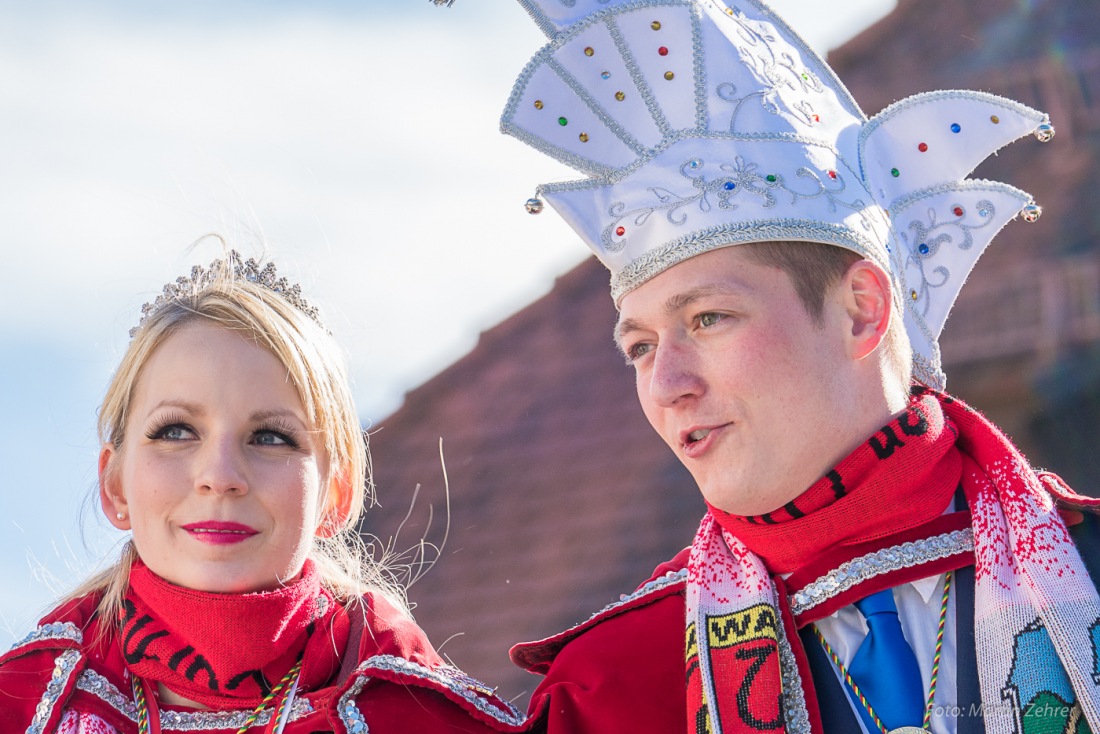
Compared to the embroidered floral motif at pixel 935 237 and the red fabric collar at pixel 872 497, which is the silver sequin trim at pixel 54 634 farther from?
the embroidered floral motif at pixel 935 237

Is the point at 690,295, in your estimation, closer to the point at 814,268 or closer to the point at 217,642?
the point at 814,268

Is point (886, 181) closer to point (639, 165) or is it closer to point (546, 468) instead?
point (639, 165)

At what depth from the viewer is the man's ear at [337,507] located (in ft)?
9.23

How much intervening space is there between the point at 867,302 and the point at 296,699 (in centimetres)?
131

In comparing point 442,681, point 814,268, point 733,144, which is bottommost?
point 442,681

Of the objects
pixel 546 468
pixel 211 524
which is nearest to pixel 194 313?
pixel 211 524

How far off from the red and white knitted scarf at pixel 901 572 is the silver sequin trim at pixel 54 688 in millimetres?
1152

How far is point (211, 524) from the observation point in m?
2.48

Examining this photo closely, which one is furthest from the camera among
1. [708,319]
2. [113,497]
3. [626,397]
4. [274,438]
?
[626,397]

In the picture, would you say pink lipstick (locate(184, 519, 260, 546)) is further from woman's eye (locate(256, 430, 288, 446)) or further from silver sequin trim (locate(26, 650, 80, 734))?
silver sequin trim (locate(26, 650, 80, 734))

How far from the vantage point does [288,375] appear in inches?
105

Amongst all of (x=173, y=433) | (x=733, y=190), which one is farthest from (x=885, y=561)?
(x=173, y=433)

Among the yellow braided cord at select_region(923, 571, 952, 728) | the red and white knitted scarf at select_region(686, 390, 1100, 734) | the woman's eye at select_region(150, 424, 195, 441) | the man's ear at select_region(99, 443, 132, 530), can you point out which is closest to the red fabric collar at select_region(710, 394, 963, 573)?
the red and white knitted scarf at select_region(686, 390, 1100, 734)

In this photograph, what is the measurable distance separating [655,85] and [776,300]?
1.71ft
